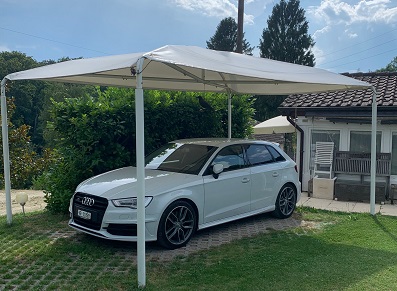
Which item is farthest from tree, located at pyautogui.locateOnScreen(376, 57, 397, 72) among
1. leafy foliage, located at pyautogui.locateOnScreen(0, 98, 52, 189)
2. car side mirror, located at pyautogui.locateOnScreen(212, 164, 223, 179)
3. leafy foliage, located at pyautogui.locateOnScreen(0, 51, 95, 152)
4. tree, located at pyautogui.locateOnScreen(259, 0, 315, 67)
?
car side mirror, located at pyautogui.locateOnScreen(212, 164, 223, 179)

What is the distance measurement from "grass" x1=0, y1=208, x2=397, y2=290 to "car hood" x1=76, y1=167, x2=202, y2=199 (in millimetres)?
826

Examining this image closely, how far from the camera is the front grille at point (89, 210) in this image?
5219 mm

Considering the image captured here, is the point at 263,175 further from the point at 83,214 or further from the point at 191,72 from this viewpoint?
the point at 83,214

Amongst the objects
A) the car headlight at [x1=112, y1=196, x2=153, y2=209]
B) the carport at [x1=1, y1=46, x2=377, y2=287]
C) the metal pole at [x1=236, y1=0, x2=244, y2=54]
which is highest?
the metal pole at [x1=236, y1=0, x2=244, y2=54]

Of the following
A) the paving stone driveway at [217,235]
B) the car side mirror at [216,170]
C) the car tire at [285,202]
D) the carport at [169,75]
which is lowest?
the paving stone driveway at [217,235]

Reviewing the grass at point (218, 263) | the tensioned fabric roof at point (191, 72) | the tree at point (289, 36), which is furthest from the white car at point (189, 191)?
the tree at point (289, 36)

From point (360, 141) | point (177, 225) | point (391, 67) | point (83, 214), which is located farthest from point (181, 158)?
point (391, 67)

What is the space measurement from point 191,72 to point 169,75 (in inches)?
18.2

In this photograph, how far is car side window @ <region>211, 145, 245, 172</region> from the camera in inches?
249

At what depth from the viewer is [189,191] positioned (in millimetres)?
5602

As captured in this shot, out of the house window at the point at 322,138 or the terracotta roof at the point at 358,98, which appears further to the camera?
the house window at the point at 322,138

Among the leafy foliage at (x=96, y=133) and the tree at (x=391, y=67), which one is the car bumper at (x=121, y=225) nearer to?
the leafy foliage at (x=96, y=133)

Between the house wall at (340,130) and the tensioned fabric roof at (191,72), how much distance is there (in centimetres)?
362

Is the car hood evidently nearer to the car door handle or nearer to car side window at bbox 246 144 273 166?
the car door handle
